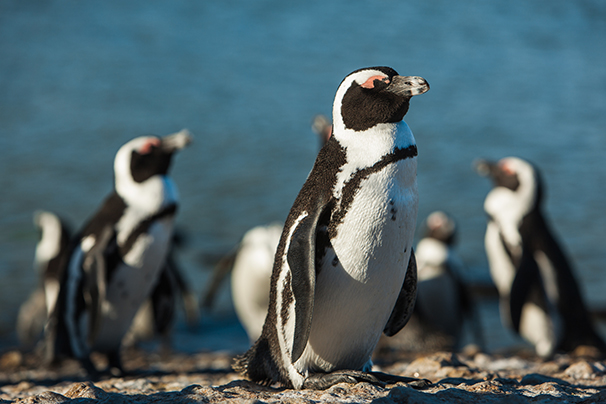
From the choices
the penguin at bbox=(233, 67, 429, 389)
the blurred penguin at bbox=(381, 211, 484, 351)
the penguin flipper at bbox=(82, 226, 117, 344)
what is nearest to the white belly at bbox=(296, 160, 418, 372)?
the penguin at bbox=(233, 67, 429, 389)

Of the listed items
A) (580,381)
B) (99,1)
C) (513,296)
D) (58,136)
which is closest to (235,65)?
(58,136)

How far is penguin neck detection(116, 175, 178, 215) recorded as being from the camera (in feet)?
14.3

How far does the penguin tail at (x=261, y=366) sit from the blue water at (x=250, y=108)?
6104 mm

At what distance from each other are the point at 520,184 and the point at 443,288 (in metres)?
1.75

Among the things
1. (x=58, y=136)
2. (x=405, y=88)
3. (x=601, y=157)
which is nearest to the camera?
(x=405, y=88)

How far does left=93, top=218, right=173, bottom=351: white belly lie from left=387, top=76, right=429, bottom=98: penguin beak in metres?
2.47

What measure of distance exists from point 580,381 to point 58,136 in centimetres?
1739

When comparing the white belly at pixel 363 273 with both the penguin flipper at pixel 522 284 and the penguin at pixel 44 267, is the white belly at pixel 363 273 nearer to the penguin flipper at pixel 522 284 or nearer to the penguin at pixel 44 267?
the penguin flipper at pixel 522 284

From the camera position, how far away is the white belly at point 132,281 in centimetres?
431

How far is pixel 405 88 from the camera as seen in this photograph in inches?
90.4

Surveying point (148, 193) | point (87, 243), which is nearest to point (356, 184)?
point (148, 193)

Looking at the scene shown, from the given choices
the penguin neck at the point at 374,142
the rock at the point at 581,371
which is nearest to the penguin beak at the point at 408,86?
the penguin neck at the point at 374,142

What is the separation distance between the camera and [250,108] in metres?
22.0

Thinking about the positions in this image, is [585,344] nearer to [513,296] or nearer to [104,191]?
[513,296]
